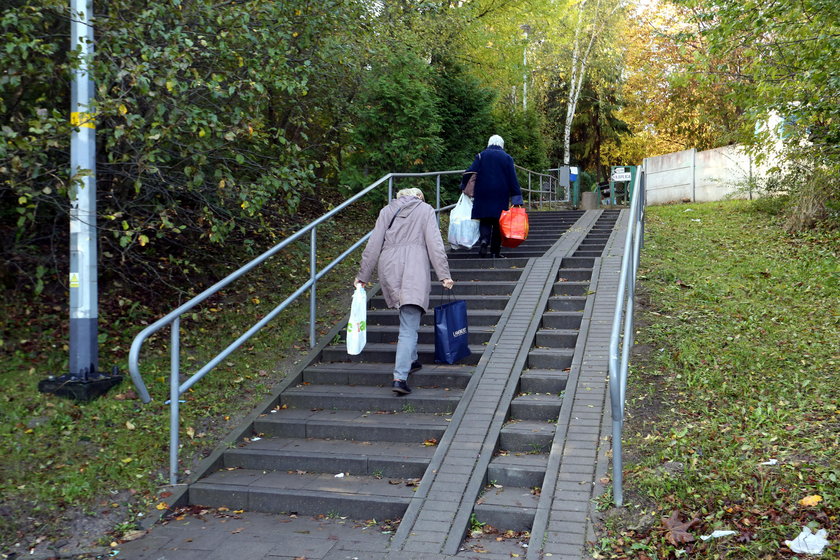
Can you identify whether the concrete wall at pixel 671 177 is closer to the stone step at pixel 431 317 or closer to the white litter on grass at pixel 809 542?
the stone step at pixel 431 317

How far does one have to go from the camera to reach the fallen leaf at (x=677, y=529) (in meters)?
3.64

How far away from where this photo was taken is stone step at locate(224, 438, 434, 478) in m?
4.89

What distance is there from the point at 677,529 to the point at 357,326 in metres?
2.90

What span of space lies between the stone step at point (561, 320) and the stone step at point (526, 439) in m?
1.79

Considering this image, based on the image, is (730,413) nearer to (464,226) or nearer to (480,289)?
(480,289)

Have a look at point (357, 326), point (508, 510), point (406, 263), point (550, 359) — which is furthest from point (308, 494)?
point (550, 359)

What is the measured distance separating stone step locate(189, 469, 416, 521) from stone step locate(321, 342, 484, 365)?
176cm

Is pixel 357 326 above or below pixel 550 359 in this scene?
above

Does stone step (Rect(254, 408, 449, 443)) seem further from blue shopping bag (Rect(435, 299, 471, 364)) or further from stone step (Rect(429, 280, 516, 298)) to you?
stone step (Rect(429, 280, 516, 298))

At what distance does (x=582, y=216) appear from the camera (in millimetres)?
14109

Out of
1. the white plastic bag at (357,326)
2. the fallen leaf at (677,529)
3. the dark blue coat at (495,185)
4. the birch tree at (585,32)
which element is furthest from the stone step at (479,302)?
the birch tree at (585,32)

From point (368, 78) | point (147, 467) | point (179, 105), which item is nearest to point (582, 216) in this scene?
point (368, 78)

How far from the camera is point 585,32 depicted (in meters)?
28.4

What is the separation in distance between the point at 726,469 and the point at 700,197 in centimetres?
1596
